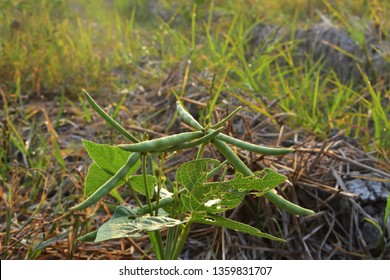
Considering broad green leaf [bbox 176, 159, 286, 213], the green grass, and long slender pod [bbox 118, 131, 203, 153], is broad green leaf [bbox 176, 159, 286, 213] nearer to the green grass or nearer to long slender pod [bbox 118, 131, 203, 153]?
long slender pod [bbox 118, 131, 203, 153]

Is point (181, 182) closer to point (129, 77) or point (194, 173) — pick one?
point (194, 173)

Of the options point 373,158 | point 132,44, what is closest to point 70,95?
point 132,44

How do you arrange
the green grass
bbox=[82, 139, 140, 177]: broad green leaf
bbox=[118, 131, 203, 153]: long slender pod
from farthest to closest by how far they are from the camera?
the green grass
bbox=[82, 139, 140, 177]: broad green leaf
bbox=[118, 131, 203, 153]: long slender pod

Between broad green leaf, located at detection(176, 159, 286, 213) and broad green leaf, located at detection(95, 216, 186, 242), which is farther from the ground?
broad green leaf, located at detection(176, 159, 286, 213)

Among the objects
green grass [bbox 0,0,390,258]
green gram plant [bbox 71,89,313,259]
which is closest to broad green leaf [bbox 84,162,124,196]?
green gram plant [bbox 71,89,313,259]

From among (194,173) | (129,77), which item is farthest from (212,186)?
(129,77)

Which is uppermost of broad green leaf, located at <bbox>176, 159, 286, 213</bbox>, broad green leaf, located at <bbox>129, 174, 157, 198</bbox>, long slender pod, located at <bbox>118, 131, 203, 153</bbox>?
long slender pod, located at <bbox>118, 131, 203, 153</bbox>

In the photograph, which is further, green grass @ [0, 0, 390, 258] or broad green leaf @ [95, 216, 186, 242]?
green grass @ [0, 0, 390, 258]

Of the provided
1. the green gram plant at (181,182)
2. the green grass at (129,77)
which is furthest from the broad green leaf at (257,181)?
the green grass at (129,77)
